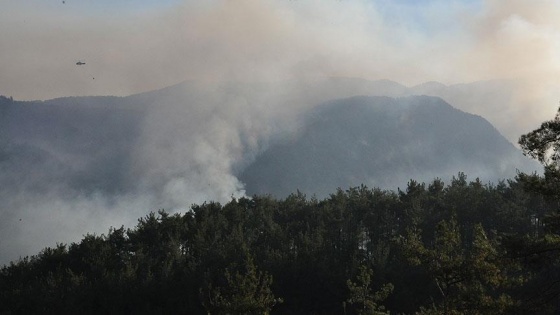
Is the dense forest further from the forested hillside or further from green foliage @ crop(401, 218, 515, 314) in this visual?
green foliage @ crop(401, 218, 515, 314)

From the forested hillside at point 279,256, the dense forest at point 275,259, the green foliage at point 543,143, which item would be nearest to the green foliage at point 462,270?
the green foliage at point 543,143

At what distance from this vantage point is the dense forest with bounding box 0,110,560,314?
74125mm

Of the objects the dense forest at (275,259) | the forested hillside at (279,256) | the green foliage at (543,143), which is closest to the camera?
the green foliage at (543,143)

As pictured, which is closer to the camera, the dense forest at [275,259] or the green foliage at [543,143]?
the green foliage at [543,143]

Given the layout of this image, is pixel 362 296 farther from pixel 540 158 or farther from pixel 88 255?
pixel 88 255

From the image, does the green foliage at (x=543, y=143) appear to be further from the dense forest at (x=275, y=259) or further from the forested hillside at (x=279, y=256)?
the forested hillside at (x=279, y=256)

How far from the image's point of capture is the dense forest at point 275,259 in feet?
243

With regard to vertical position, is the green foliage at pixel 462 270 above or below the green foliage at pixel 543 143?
below

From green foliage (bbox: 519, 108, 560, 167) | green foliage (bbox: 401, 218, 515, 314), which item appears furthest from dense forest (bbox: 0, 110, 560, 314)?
green foliage (bbox: 519, 108, 560, 167)

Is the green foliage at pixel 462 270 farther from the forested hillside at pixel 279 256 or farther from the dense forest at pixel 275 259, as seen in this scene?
the forested hillside at pixel 279 256

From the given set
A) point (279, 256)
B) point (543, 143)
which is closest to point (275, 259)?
point (279, 256)

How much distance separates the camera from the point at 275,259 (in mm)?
85500

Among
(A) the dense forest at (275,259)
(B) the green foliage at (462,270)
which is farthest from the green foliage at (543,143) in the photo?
(A) the dense forest at (275,259)

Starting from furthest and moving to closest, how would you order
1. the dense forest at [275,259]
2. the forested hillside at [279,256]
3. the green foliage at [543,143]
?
the forested hillside at [279,256] < the dense forest at [275,259] < the green foliage at [543,143]
